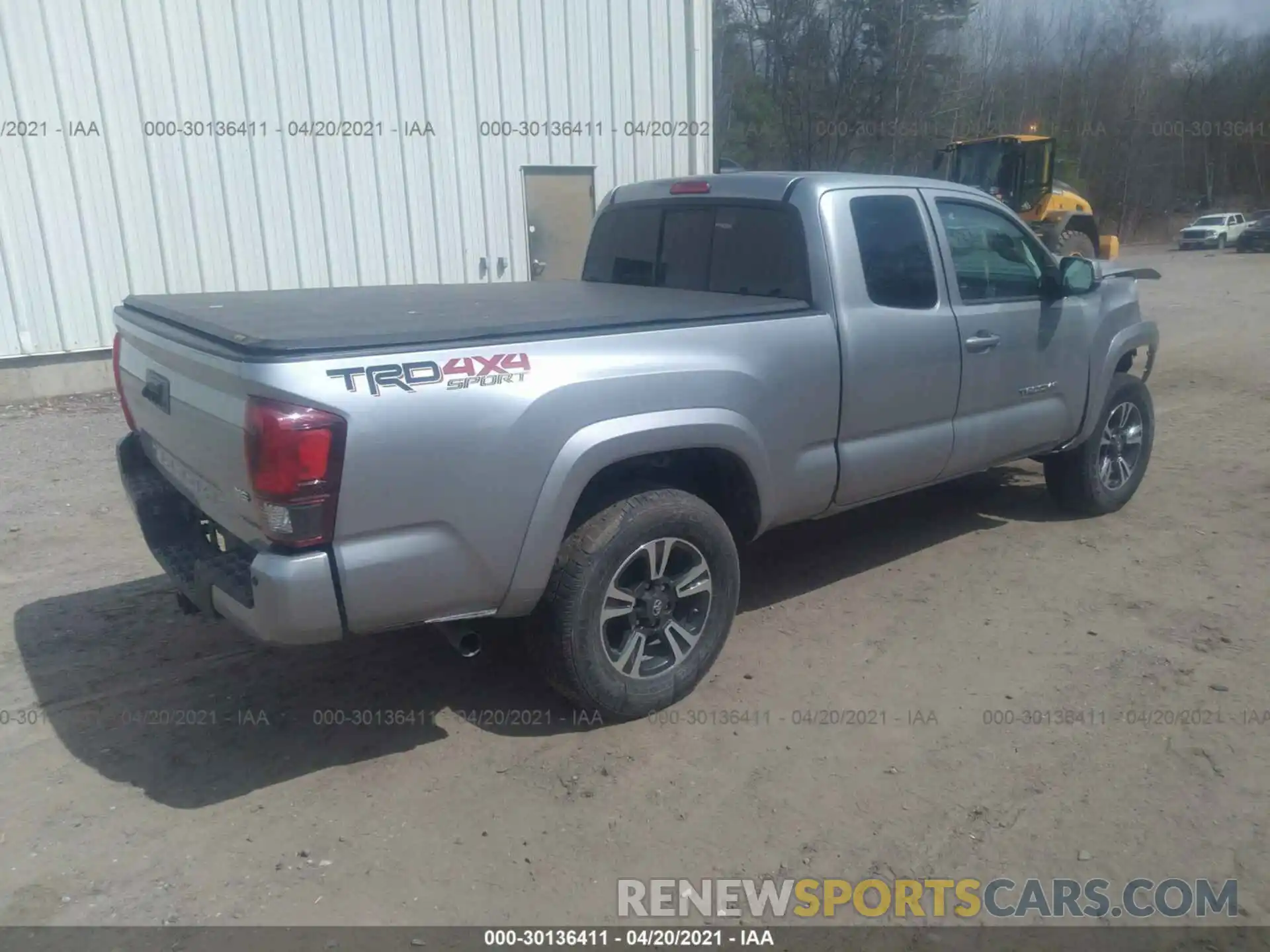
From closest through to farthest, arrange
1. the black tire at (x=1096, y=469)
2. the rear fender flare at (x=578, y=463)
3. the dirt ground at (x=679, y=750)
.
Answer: the dirt ground at (x=679, y=750)
the rear fender flare at (x=578, y=463)
the black tire at (x=1096, y=469)

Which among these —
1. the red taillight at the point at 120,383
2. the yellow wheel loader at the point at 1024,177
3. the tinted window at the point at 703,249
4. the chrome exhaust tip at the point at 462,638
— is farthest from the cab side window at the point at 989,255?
the yellow wheel loader at the point at 1024,177

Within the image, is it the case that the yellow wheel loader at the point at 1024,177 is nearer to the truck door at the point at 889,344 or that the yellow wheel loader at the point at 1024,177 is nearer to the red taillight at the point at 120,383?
the truck door at the point at 889,344

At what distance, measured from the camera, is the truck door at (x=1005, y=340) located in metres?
4.85

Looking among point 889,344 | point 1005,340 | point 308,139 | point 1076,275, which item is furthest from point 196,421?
point 308,139

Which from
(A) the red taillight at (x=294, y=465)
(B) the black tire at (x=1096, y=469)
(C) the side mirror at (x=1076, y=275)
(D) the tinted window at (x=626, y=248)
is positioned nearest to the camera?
(A) the red taillight at (x=294, y=465)

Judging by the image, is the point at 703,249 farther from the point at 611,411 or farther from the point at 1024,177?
the point at 1024,177

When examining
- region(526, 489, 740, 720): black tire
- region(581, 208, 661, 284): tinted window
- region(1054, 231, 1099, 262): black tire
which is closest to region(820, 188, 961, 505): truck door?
region(526, 489, 740, 720): black tire

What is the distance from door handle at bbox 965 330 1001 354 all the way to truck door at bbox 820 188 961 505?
0.29 ft

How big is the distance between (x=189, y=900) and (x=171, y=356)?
5.71ft

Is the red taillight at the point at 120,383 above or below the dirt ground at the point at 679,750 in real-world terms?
above

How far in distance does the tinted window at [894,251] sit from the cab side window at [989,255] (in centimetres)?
25

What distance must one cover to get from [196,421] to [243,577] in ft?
1.84

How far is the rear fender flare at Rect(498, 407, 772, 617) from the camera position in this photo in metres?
3.32

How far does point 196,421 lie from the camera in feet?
10.6
